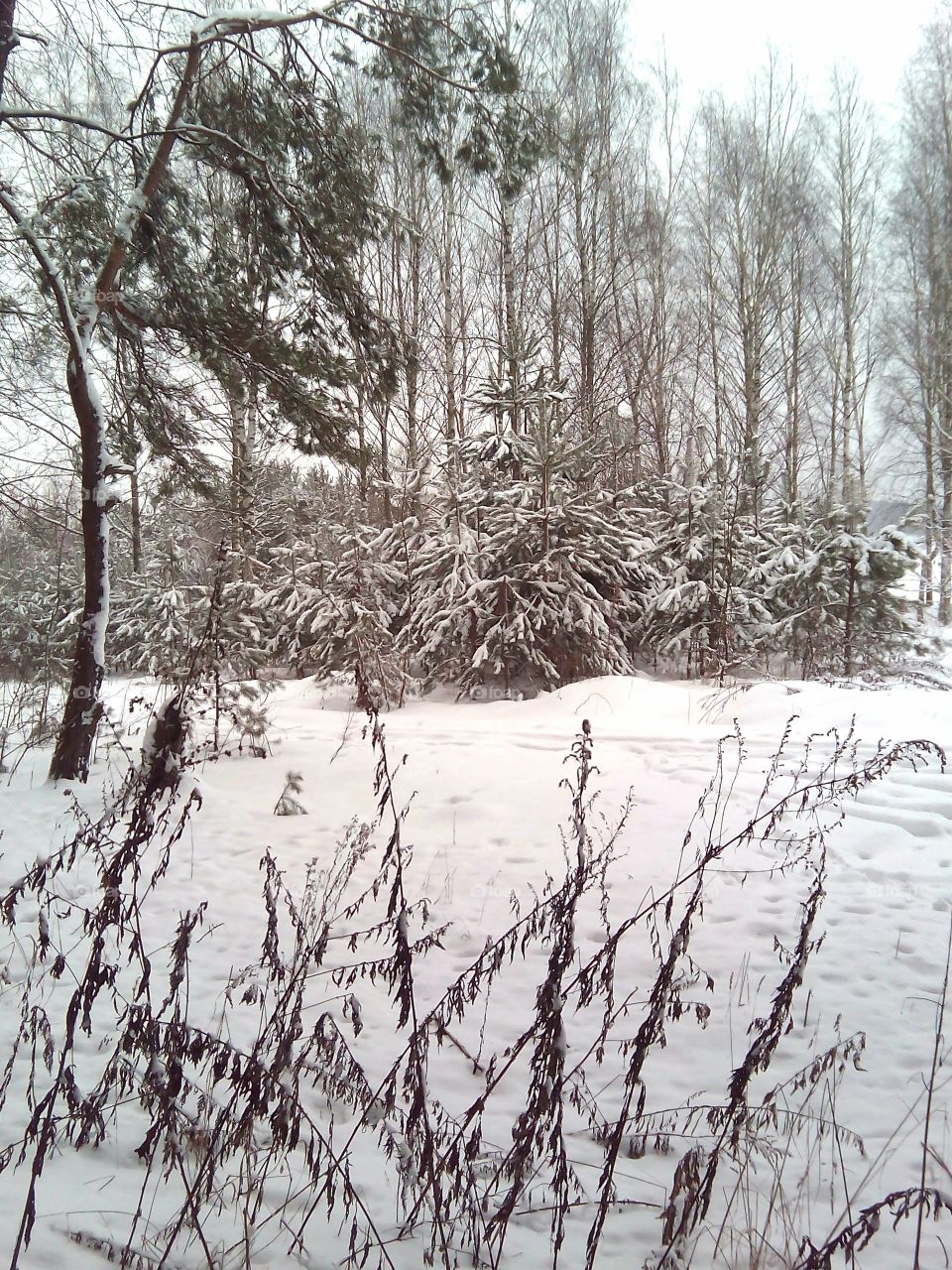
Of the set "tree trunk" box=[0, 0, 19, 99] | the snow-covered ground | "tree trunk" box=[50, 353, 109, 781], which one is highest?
"tree trunk" box=[0, 0, 19, 99]

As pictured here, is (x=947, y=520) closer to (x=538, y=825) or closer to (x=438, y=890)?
(x=538, y=825)

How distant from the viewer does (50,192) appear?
15.9ft

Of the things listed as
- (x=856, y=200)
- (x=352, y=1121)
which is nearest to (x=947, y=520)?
(x=856, y=200)

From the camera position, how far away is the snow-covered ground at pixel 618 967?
156 centimetres

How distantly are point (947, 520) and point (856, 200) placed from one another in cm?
846

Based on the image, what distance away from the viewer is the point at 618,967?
2723mm

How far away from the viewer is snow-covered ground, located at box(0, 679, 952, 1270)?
5.12 feet

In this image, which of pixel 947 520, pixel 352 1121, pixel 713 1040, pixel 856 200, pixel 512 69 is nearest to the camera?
pixel 352 1121

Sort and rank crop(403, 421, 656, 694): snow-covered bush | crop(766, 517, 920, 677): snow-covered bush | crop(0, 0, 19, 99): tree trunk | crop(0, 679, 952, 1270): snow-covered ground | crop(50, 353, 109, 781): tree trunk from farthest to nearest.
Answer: crop(766, 517, 920, 677): snow-covered bush < crop(403, 421, 656, 694): snow-covered bush < crop(50, 353, 109, 781): tree trunk < crop(0, 0, 19, 99): tree trunk < crop(0, 679, 952, 1270): snow-covered ground

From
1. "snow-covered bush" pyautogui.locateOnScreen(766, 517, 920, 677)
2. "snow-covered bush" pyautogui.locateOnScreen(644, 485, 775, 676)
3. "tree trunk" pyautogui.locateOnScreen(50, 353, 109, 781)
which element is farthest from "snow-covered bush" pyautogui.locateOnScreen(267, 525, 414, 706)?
"snow-covered bush" pyautogui.locateOnScreen(766, 517, 920, 677)

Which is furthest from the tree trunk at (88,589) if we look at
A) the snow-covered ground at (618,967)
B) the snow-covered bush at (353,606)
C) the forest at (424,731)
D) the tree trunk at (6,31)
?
the snow-covered bush at (353,606)

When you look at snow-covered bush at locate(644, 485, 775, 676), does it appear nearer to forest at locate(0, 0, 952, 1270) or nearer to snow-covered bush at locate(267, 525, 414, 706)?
forest at locate(0, 0, 952, 1270)

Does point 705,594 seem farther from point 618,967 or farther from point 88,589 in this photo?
point 618,967

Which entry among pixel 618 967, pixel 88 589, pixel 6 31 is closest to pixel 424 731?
pixel 88 589
